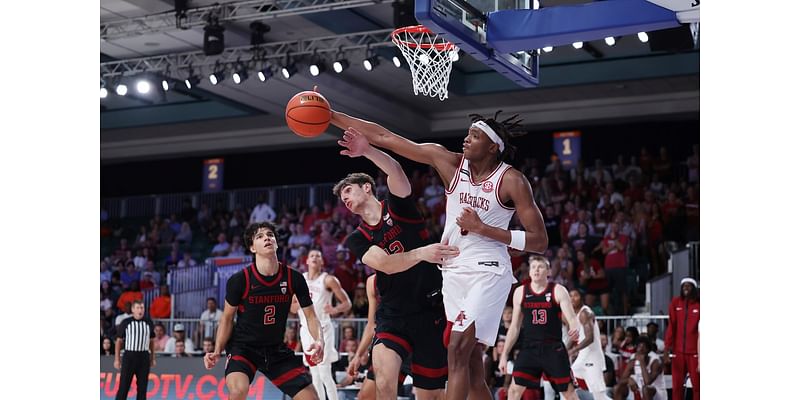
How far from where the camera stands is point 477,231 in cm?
614

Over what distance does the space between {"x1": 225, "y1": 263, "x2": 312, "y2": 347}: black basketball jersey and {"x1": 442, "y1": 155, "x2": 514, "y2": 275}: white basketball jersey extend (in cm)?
197

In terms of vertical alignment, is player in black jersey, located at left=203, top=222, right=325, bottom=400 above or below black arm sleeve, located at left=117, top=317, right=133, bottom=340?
above

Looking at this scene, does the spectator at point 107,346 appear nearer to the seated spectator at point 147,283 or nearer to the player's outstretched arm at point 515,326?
the seated spectator at point 147,283

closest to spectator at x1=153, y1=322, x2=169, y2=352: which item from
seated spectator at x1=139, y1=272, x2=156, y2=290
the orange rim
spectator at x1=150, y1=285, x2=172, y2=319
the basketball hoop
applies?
spectator at x1=150, y1=285, x2=172, y2=319

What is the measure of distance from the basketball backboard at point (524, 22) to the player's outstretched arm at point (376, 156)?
976 millimetres

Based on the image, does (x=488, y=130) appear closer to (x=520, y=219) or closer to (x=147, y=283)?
(x=520, y=219)

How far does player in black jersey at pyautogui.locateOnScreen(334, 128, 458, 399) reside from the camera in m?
6.98

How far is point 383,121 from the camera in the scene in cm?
2214

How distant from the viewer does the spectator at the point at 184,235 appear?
24.5 m

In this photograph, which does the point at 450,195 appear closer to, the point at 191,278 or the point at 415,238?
the point at 415,238

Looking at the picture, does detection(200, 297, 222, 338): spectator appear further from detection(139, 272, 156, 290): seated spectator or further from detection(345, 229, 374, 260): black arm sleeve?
detection(345, 229, 374, 260): black arm sleeve

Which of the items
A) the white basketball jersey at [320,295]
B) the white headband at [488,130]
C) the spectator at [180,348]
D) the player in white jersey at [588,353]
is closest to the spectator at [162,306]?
the spectator at [180,348]
